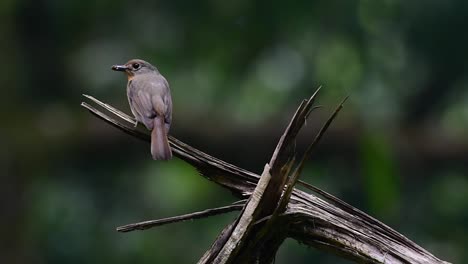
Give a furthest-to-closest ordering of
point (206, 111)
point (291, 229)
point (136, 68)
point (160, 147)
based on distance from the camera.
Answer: point (206, 111) → point (136, 68) → point (160, 147) → point (291, 229)

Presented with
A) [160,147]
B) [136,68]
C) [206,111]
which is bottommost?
[160,147]

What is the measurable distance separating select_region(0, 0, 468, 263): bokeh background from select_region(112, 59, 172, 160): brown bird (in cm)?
356

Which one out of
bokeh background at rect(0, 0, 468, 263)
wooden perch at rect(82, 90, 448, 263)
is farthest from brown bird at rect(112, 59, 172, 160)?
bokeh background at rect(0, 0, 468, 263)

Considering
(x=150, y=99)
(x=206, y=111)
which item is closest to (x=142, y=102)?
(x=150, y=99)

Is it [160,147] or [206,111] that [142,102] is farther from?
[206,111]

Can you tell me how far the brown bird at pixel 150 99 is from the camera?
485 cm

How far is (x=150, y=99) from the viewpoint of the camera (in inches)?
217

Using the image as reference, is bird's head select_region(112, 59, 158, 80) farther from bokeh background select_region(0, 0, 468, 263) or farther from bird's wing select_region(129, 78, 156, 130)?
bokeh background select_region(0, 0, 468, 263)

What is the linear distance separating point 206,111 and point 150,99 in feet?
17.7

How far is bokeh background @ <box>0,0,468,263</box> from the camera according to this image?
410 inches

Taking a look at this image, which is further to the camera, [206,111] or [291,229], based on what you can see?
[206,111]

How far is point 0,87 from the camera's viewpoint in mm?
10500

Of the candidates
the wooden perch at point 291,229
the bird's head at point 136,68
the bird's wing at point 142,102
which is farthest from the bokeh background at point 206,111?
the wooden perch at point 291,229

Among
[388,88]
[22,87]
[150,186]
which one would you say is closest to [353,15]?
[388,88]
